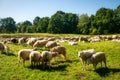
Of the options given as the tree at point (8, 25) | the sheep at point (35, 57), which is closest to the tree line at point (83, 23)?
the tree at point (8, 25)

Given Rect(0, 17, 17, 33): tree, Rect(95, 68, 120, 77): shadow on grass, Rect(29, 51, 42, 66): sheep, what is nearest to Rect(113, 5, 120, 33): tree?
Rect(95, 68, 120, 77): shadow on grass

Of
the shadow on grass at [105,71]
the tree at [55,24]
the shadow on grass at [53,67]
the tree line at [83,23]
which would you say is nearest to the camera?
the shadow on grass at [105,71]

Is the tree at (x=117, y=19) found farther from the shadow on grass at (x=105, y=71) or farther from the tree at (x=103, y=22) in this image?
the shadow on grass at (x=105, y=71)

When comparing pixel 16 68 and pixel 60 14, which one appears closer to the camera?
pixel 16 68

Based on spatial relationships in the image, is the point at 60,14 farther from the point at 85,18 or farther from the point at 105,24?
the point at 105,24

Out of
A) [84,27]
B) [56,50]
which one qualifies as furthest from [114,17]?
[56,50]

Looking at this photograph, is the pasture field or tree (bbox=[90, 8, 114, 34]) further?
tree (bbox=[90, 8, 114, 34])

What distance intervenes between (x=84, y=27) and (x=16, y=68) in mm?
82447

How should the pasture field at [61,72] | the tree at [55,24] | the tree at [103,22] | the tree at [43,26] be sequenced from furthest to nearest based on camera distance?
1. the tree at [43,26]
2. the tree at [55,24]
3. the tree at [103,22]
4. the pasture field at [61,72]

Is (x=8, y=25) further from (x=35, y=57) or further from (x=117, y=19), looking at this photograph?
(x=35, y=57)

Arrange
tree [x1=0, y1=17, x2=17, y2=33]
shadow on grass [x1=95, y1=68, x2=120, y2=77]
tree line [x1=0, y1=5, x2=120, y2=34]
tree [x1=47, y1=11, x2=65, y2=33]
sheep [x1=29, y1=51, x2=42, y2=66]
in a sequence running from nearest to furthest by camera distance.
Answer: shadow on grass [x1=95, y1=68, x2=120, y2=77] → sheep [x1=29, y1=51, x2=42, y2=66] → tree line [x1=0, y1=5, x2=120, y2=34] → tree [x1=47, y1=11, x2=65, y2=33] → tree [x1=0, y1=17, x2=17, y2=33]

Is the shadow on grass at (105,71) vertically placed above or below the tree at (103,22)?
below

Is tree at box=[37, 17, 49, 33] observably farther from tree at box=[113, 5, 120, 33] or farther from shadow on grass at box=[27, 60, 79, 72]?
shadow on grass at box=[27, 60, 79, 72]

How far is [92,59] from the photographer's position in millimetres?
19625
